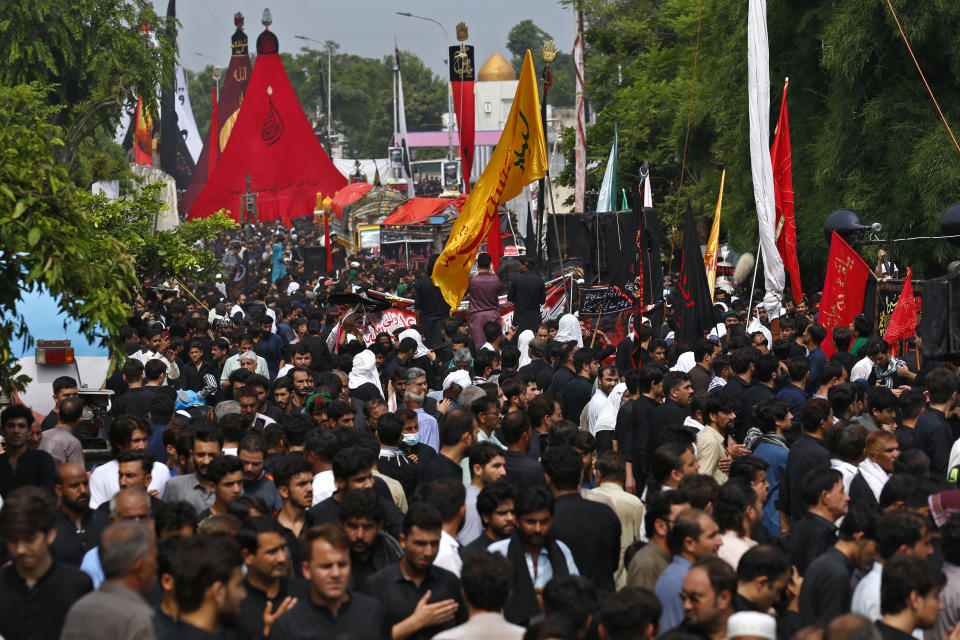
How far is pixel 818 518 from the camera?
599 centimetres

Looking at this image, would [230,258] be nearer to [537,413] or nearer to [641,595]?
[537,413]

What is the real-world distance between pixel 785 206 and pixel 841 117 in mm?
6742

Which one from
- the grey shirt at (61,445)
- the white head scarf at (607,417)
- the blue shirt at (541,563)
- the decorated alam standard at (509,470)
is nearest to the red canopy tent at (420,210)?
the decorated alam standard at (509,470)

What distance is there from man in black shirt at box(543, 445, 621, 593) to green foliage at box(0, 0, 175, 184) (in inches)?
932

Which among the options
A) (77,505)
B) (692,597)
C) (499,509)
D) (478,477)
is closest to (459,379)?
(478,477)

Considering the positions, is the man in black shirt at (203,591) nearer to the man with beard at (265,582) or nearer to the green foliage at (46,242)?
the man with beard at (265,582)

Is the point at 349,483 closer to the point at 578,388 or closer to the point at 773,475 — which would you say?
the point at 773,475

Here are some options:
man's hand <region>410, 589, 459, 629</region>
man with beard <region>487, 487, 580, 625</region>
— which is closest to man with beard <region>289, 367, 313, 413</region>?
man with beard <region>487, 487, 580, 625</region>

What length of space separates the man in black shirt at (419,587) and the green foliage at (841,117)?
15.4 metres

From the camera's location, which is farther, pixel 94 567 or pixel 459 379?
pixel 459 379

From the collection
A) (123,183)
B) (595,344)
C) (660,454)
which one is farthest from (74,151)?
(660,454)

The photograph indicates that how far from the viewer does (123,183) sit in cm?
3262

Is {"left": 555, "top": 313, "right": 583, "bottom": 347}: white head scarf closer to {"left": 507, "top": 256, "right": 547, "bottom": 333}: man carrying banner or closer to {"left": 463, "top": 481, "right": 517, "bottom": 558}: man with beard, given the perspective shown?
{"left": 507, "top": 256, "right": 547, "bottom": 333}: man carrying banner

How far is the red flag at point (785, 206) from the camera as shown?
14320mm
